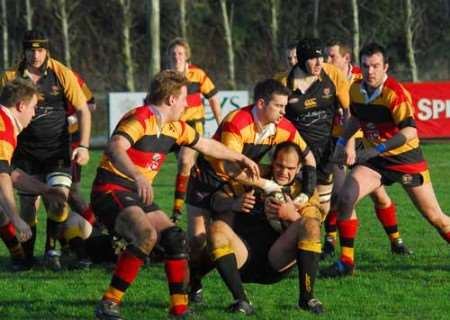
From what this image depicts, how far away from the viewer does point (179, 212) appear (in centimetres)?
1227

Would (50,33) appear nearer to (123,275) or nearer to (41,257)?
(41,257)

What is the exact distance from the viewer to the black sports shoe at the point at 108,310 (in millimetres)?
7273

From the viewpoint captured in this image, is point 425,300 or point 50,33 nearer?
point 425,300

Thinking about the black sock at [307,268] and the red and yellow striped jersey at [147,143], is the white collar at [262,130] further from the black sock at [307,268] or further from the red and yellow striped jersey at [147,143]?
the black sock at [307,268]

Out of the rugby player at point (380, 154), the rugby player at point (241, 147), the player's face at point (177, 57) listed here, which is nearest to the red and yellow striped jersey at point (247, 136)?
the rugby player at point (241, 147)

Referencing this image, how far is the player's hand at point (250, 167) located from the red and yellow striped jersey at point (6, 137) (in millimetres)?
1537

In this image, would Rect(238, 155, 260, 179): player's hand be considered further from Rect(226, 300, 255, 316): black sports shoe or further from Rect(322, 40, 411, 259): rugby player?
Rect(322, 40, 411, 259): rugby player

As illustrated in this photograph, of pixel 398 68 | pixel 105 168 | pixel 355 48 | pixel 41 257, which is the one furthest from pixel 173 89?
pixel 398 68

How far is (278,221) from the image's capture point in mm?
7859

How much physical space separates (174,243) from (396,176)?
2.70m

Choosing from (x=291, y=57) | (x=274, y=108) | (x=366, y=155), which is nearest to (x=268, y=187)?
(x=274, y=108)

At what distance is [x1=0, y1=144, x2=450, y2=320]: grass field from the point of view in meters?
7.72

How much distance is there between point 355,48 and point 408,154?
28446 mm

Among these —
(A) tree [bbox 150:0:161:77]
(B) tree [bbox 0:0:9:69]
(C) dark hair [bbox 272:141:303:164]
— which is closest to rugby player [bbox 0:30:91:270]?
(C) dark hair [bbox 272:141:303:164]
